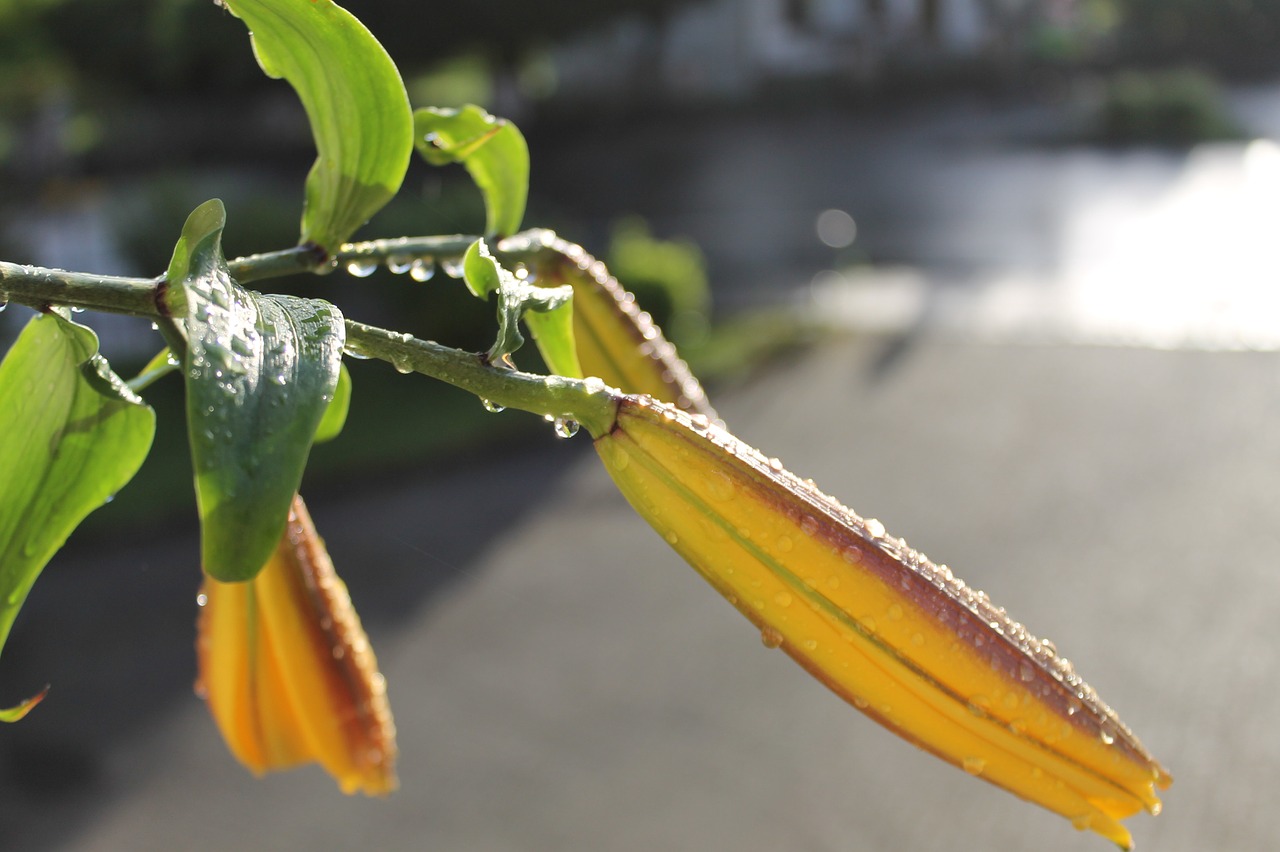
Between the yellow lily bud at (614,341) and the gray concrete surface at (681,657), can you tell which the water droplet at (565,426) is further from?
the gray concrete surface at (681,657)

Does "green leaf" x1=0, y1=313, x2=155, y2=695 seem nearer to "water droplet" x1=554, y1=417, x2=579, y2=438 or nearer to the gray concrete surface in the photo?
"water droplet" x1=554, y1=417, x2=579, y2=438

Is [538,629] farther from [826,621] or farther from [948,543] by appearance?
[826,621]

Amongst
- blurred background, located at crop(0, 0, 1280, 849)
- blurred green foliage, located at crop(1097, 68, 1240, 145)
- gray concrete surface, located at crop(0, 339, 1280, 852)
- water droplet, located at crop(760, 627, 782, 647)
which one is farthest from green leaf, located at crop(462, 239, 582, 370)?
blurred green foliage, located at crop(1097, 68, 1240, 145)

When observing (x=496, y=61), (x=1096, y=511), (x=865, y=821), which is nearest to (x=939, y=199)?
(x=496, y=61)

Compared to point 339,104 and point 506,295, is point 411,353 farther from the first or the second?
point 339,104

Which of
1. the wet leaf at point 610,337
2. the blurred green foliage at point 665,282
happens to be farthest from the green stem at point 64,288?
the blurred green foliage at point 665,282

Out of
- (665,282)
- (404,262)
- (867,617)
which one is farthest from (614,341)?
(665,282)

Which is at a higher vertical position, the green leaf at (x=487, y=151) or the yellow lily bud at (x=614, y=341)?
the green leaf at (x=487, y=151)
